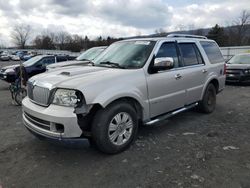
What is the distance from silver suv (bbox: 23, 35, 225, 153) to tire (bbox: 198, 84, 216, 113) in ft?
1.81

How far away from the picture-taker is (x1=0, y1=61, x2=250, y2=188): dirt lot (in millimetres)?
3363

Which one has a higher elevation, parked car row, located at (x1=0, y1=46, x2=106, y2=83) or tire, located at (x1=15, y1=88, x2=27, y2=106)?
parked car row, located at (x1=0, y1=46, x2=106, y2=83)

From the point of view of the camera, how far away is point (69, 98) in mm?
3631

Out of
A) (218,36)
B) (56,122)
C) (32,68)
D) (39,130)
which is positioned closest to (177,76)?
(56,122)

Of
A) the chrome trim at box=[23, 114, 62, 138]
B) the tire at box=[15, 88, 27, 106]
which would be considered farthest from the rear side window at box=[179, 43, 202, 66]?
the tire at box=[15, 88, 27, 106]

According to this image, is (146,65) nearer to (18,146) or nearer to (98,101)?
(98,101)

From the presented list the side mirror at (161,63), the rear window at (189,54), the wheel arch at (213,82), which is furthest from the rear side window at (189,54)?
the side mirror at (161,63)

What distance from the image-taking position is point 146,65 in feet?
14.9

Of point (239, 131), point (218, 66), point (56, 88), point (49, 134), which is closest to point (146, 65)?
point (56, 88)

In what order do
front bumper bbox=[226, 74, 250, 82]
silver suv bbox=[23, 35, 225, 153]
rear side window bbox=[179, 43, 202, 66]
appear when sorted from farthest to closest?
front bumper bbox=[226, 74, 250, 82] < rear side window bbox=[179, 43, 202, 66] < silver suv bbox=[23, 35, 225, 153]

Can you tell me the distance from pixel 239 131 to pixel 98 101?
3242mm

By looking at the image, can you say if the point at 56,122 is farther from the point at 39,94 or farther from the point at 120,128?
the point at 120,128

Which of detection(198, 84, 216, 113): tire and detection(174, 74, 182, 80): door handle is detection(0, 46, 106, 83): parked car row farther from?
detection(174, 74, 182, 80): door handle

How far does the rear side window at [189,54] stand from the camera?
5.52 metres
